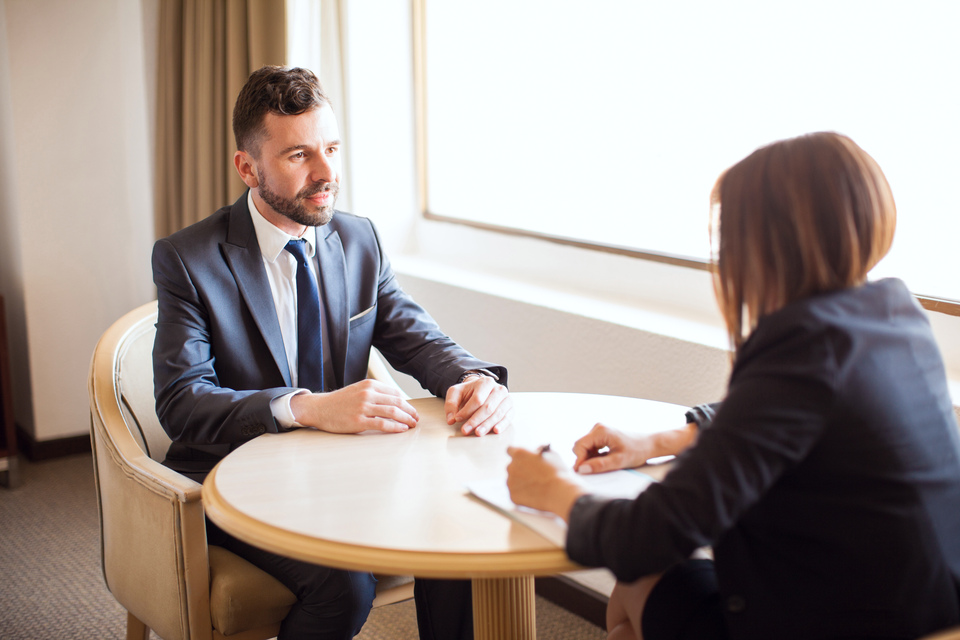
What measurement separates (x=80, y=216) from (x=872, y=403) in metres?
3.64

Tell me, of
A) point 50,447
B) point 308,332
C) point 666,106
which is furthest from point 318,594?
point 50,447

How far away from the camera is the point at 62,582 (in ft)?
9.37

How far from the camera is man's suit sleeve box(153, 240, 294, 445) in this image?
5.88 ft

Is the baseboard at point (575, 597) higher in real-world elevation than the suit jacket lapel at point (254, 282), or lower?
lower

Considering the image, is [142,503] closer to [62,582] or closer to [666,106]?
[62,582]

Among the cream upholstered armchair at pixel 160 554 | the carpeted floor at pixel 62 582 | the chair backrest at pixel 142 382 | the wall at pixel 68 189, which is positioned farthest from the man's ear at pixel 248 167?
the wall at pixel 68 189

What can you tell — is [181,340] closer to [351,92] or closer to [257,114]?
[257,114]

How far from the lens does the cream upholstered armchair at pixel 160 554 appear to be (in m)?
1.69

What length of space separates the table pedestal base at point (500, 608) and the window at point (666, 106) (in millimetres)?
1273

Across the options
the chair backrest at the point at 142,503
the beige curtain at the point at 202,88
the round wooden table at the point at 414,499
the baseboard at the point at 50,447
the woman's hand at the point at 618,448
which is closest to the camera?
the round wooden table at the point at 414,499

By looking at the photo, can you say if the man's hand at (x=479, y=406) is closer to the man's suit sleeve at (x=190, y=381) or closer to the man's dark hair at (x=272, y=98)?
the man's suit sleeve at (x=190, y=381)

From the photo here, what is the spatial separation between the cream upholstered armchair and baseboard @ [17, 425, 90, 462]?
2203 mm

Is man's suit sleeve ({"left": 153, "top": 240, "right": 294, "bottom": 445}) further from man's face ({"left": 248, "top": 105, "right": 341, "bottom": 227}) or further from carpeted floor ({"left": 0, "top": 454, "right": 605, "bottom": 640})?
carpeted floor ({"left": 0, "top": 454, "right": 605, "bottom": 640})

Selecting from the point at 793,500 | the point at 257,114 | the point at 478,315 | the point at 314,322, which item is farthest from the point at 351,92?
the point at 793,500
